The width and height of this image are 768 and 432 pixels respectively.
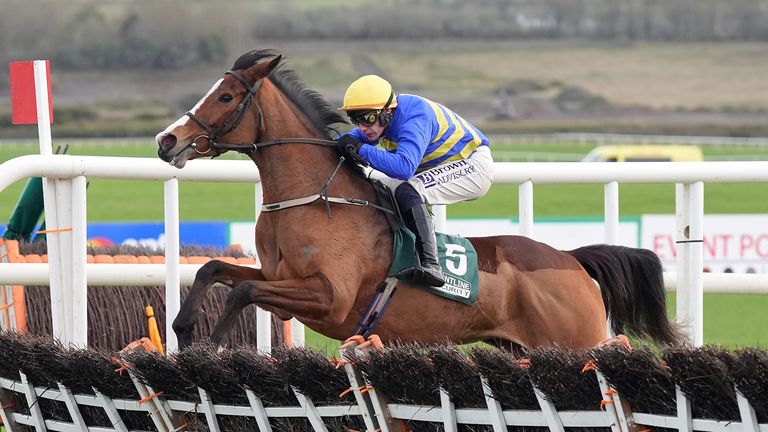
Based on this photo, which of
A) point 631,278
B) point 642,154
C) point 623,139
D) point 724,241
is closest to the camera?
point 631,278

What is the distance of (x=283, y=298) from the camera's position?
412cm

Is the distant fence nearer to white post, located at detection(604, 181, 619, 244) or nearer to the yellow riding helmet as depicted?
white post, located at detection(604, 181, 619, 244)

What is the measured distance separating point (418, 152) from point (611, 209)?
0.77 meters

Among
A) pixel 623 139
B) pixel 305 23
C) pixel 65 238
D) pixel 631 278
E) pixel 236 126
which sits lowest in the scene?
pixel 623 139

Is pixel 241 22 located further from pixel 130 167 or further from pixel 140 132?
pixel 130 167

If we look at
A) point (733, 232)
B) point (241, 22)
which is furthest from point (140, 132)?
point (733, 232)

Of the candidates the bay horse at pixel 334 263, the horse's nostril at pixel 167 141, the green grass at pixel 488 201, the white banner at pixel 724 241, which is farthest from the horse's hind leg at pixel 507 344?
the green grass at pixel 488 201

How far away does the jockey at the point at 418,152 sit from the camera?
430 cm

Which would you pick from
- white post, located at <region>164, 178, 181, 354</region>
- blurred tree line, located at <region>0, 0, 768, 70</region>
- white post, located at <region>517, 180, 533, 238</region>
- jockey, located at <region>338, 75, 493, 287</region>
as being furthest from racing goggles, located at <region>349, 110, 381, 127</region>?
A: blurred tree line, located at <region>0, 0, 768, 70</region>

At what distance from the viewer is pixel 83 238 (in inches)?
162

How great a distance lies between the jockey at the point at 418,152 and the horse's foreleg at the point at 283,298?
31cm

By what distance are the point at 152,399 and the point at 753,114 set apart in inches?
1735

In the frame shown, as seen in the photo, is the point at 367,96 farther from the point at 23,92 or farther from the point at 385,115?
the point at 23,92

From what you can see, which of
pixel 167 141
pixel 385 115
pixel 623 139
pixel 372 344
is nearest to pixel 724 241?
pixel 385 115
